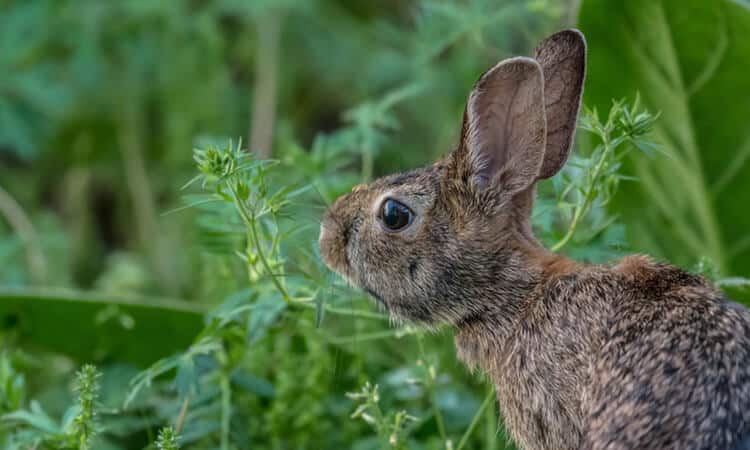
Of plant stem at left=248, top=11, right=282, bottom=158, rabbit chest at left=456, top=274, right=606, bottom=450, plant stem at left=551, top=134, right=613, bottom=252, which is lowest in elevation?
rabbit chest at left=456, top=274, right=606, bottom=450

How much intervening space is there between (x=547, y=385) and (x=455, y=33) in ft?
5.09

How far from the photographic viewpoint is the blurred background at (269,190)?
3.21 m

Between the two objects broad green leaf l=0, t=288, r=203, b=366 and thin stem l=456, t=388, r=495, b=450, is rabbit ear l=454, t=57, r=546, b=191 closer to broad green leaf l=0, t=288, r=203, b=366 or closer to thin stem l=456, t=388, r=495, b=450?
thin stem l=456, t=388, r=495, b=450

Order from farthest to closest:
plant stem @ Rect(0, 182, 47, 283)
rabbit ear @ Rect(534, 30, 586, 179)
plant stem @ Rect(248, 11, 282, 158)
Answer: plant stem @ Rect(248, 11, 282, 158) → plant stem @ Rect(0, 182, 47, 283) → rabbit ear @ Rect(534, 30, 586, 179)

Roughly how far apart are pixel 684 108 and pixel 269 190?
1.44 meters

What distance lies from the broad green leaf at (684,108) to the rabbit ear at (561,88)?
82cm

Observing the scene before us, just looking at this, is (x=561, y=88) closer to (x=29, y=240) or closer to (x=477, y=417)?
(x=477, y=417)

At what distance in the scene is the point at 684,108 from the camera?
399 centimetres

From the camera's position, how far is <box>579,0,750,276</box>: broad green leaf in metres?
3.79

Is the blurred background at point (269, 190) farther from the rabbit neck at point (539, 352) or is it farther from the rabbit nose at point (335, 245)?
the rabbit neck at point (539, 352)

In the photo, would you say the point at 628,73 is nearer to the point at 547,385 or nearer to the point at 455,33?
the point at 455,33

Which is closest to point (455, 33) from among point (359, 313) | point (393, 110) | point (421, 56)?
point (421, 56)

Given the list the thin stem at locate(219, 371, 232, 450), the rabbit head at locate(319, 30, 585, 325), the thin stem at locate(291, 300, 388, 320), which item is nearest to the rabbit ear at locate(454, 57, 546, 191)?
the rabbit head at locate(319, 30, 585, 325)

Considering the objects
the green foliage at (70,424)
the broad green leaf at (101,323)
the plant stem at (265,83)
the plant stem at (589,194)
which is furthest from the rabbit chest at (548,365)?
the plant stem at (265,83)
